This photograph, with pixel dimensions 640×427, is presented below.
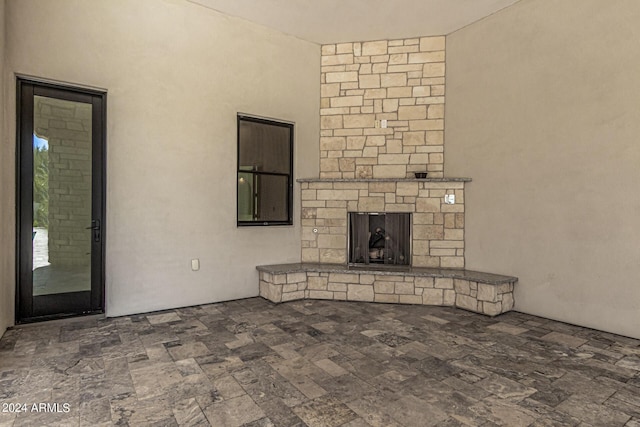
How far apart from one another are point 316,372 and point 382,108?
11.6ft

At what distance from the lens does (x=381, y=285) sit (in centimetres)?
420

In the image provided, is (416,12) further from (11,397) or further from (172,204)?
(11,397)

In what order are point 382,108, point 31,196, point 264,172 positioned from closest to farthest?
point 31,196 → point 264,172 → point 382,108

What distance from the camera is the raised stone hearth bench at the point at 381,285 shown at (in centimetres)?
386

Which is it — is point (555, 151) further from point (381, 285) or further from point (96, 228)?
point (96, 228)

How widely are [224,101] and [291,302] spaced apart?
2.53m

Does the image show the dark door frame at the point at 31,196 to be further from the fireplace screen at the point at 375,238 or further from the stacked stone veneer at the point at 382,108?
the fireplace screen at the point at 375,238

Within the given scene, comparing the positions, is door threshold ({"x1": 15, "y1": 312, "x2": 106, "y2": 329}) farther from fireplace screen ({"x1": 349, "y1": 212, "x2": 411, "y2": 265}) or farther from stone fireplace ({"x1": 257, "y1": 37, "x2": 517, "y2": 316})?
fireplace screen ({"x1": 349, "y1": 212, "x2": 411, "y2": 265})

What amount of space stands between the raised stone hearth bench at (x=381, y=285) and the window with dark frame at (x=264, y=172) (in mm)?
686

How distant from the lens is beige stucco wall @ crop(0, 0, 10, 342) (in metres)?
2.90

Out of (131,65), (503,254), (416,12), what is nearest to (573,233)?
(503,254)

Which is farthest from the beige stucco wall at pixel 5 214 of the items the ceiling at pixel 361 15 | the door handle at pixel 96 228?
the ceiling at pixel 361 15

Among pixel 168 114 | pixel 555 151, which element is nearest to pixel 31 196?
pixel 168 114

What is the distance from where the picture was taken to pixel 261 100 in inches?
172
